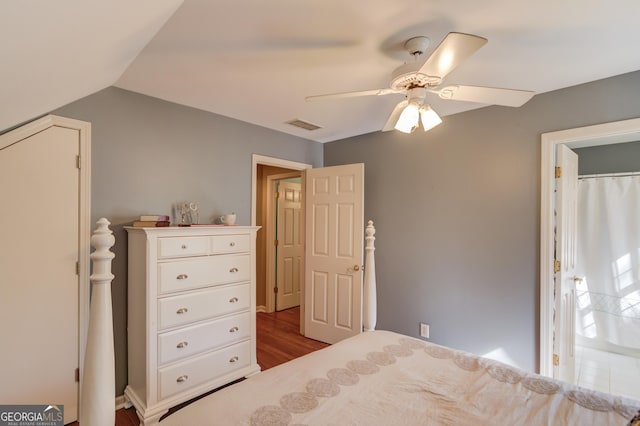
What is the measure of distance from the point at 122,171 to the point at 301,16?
1711mm

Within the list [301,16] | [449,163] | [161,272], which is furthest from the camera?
[449,163]

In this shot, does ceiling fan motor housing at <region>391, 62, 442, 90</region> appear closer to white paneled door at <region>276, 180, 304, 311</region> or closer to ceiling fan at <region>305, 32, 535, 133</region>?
ceiling fan at <region>305, 32, 535, 133</region>

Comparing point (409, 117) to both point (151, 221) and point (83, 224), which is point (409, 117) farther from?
point (83, 224)

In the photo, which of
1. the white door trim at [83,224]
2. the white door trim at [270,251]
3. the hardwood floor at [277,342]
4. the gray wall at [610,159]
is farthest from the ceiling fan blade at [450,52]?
the white door trim at [270,251]

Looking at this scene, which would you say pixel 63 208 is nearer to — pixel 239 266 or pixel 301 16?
pixel 239 266

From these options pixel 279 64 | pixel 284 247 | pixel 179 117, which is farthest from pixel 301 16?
pixel 284 247

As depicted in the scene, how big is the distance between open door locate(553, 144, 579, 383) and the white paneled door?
311 centimetres

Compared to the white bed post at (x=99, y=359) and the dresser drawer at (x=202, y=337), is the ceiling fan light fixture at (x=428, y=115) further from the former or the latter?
the dresser drawer at (x=202, y=337)

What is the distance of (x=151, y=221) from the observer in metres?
2.19

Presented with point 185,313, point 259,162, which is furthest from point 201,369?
point 259,162

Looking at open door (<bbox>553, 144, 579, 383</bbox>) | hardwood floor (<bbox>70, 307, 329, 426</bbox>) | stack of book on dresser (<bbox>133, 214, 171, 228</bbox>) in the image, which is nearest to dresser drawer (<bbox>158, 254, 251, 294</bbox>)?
stack of book on dresser (<bbox>133, 214, 171, 228</bbox>)

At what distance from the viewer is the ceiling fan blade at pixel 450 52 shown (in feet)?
3.81

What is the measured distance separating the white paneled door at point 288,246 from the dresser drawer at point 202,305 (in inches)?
82.4

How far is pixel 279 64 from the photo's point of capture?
1.94m
